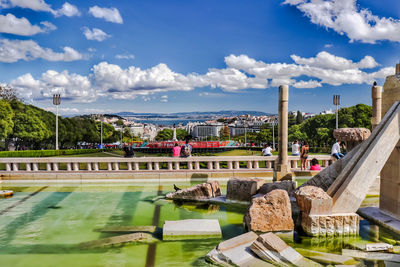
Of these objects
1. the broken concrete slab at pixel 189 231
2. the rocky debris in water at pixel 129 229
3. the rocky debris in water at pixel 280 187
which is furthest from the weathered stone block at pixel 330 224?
the rocky debris in water at pixel 129 229

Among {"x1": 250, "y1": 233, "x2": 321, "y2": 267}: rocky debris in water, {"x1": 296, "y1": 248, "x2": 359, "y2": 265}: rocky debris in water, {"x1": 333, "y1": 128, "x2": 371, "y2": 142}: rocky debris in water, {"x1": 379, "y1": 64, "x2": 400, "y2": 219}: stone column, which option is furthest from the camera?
{"x1": 333, "y1": 128, "x2": 371, "y2": 142}: rocky debris in water

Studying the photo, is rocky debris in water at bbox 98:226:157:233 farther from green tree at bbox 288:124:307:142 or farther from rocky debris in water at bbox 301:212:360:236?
green tree at bbox 288:124:307:142

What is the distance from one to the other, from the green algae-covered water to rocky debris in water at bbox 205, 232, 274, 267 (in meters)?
0.33

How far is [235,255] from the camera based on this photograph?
6758mm

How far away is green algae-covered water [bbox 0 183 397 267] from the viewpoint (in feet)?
23.7

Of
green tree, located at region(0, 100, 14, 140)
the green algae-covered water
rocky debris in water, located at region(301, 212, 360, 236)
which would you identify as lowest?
the green algae-covered water

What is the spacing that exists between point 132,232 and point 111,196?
5202 millimetres

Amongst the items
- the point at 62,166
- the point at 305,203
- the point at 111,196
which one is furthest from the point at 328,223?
the point at 62,166

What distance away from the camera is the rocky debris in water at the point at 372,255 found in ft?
22.3

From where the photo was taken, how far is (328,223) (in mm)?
8266

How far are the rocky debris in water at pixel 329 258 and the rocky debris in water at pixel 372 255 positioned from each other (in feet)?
0.86

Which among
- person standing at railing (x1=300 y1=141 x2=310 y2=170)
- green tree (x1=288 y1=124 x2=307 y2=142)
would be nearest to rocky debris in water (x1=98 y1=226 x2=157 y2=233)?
person standing at railing (x1=300 y1=141 x2=310 y2=170)

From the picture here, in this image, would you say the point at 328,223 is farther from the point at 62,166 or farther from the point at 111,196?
the point at 62,166

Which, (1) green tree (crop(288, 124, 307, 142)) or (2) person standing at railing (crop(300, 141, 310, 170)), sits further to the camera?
(1) green tree (crop(288, 124, 307, 142))
